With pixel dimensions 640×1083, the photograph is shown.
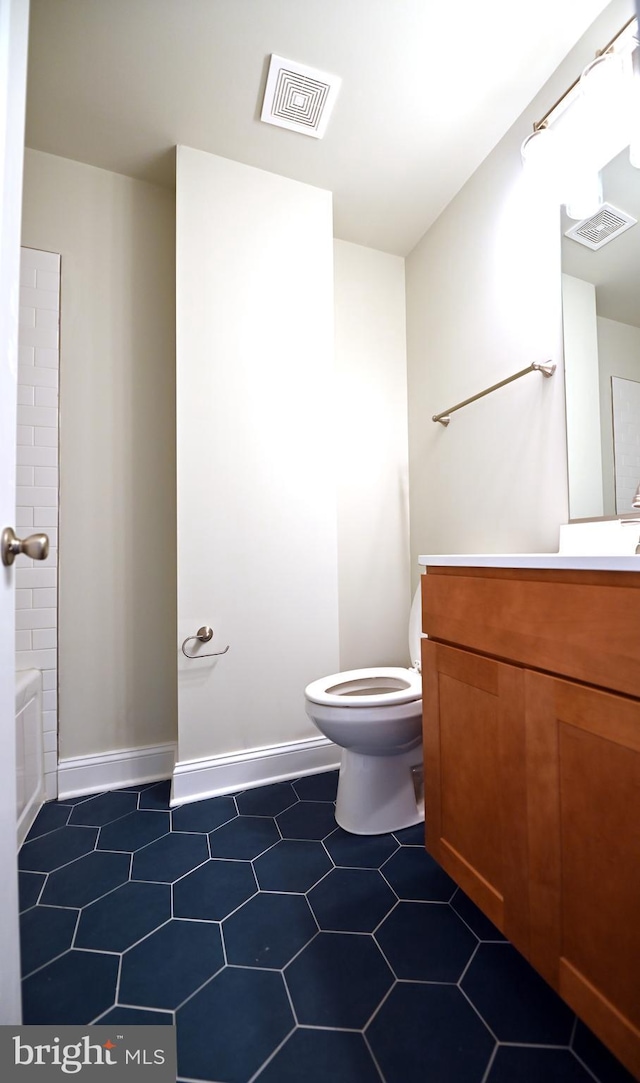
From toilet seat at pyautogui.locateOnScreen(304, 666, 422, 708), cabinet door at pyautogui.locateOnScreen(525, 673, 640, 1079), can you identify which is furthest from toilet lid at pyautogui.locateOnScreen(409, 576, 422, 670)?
cabinet door at pyautogui.locateOnScreen(525, 673, 640, 1079)

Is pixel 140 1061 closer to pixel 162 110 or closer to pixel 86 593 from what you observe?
pixel 86 593

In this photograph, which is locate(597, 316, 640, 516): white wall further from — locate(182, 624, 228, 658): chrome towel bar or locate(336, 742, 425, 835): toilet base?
locate(182, 624, 228, 658): chrome towel bar

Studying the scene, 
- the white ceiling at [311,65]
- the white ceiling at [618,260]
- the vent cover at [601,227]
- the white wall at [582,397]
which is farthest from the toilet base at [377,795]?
the white ceiling at [311,65]

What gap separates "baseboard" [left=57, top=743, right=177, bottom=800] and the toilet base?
2.48ft

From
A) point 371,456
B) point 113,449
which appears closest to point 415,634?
point 371,456

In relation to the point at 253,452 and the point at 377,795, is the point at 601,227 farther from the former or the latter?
the point at 377,795

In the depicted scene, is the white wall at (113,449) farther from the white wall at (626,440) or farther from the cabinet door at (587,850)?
the white wall at (626,440)

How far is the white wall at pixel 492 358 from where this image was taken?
1.42 m

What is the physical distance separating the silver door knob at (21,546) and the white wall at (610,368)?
1363 mm

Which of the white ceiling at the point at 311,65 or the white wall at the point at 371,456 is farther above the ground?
the white ceiling at the point at 311,65

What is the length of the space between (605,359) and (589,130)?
0.63 metres

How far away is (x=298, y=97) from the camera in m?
1.46

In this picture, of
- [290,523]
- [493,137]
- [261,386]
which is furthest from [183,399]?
[493,137]

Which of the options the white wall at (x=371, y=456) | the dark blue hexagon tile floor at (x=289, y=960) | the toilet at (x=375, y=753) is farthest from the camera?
the white wall at (x=371, y=456)
